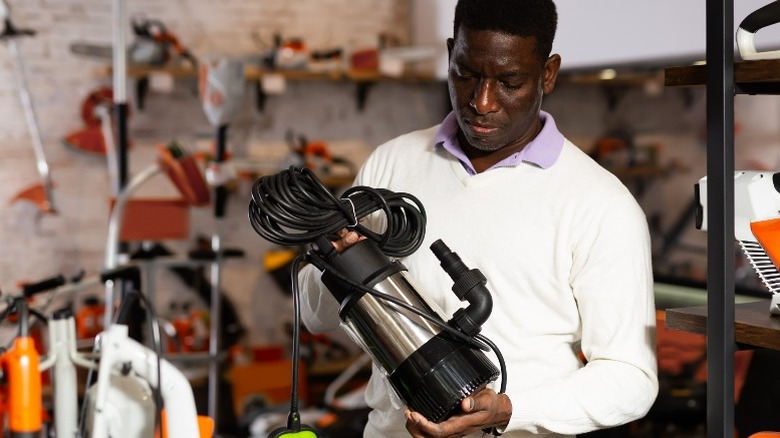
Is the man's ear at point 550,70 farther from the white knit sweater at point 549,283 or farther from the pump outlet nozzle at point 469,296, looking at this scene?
the pump outlet nozzle at point 469,296

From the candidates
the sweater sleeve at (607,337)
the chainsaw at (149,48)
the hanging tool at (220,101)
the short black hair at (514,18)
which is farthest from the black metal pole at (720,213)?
the chainsaw at (149,48)

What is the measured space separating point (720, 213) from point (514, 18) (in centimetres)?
46

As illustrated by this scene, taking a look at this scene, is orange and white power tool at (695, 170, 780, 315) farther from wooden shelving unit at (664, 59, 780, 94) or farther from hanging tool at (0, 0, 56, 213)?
hanging tool at (0, 0, 56, 213)

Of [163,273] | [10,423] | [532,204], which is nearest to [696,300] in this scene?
Result: [532,204]

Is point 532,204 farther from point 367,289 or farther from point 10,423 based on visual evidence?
point 10,423

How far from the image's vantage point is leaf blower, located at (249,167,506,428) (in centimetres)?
134

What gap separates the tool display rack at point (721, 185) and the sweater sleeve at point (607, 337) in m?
0.14

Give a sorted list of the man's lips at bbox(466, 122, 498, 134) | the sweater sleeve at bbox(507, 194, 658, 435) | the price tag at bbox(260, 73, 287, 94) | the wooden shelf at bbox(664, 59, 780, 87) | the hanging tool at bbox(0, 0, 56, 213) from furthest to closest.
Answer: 1. the price tag at bbox(260, 73, 287, 94)
2. the hanging tool at bbox(0, 0, 56, 213)
3. the man's lips at bbox(466, 122, 498, 134)
4. the sweater sleeve at bbox(507, 194, 658, 435)
5. the wooden shelf at bbox(664, 59, 780, 87)

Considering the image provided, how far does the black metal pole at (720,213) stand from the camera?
4.41 ft

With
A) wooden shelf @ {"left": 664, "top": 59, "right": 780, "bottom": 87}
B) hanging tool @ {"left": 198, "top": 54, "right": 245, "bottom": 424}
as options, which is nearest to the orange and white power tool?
wooden shelf @ {"left": 664, "top": 59, "right": 780, "bottom": 87}

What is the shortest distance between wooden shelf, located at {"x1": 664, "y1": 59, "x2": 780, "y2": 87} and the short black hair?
0.24m

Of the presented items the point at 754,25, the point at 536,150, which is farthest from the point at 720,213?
the point at 536,150

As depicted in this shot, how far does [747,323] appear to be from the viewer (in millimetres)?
1356

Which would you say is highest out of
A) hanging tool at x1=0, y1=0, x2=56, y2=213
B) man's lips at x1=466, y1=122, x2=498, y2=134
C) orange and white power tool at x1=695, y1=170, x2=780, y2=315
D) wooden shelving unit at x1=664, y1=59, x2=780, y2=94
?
wooden shelving unit at x1=664, y1=59, x2=780, y2=94
